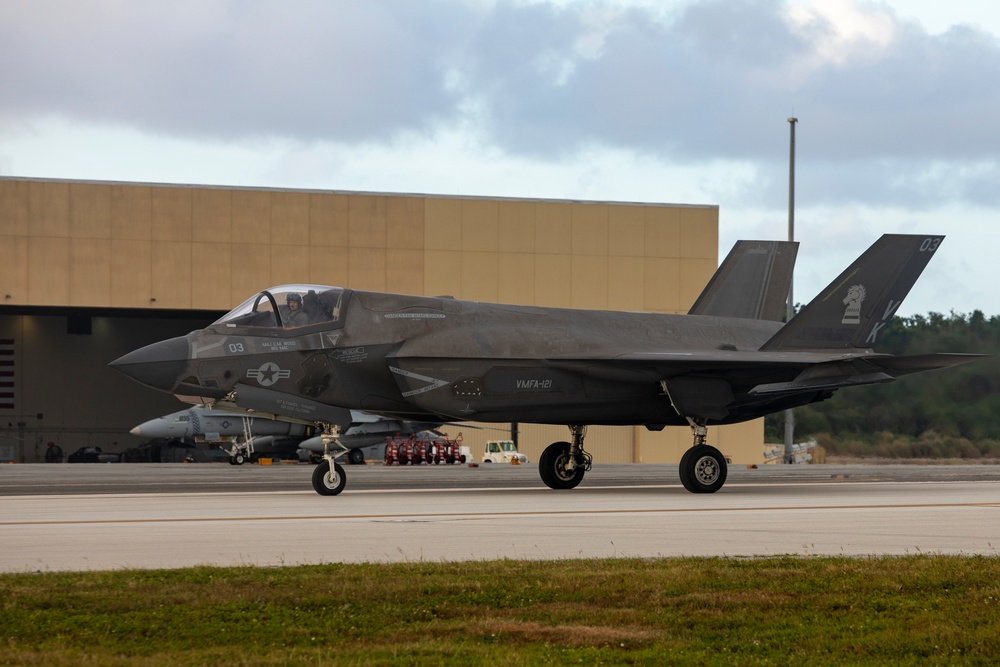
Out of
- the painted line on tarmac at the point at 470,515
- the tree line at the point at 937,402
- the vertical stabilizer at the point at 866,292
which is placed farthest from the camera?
the tree line at the point at 937,402

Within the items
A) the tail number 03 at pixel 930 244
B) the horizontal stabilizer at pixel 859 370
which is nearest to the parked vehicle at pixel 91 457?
the horizontal stabilizer at pixel 859 370

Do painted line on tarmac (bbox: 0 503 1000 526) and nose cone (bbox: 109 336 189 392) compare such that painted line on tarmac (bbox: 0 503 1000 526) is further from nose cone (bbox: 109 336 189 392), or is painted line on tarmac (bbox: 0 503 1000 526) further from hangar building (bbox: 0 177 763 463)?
hangar building (bbox: 0 177 763 463)

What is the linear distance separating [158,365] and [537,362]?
562 centimetres

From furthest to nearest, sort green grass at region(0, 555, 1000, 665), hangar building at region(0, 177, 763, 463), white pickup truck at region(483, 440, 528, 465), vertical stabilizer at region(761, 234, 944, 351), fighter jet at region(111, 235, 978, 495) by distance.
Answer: white pickup truck at region(483, 440, 528, 465), hangar building at region(0, 177, 763, 463), vertical stabilizer at region(761, 234, 944, 351), fighter jet at region(111, 235, 978, 495), green grass at region(0, 555, 1000, 665)

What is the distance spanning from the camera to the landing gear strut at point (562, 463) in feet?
63.3

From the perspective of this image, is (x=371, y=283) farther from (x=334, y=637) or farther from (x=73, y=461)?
(x=334, y=637)

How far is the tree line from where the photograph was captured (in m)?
35.0

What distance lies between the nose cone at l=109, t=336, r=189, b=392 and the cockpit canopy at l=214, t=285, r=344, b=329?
2.64 ft

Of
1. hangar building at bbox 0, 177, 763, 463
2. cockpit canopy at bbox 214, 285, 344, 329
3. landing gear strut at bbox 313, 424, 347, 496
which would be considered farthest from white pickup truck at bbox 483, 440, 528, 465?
cockpit canopy at bbox 214, 285, 344, 329

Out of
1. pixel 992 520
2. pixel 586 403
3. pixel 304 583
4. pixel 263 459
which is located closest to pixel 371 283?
pixel 263 459

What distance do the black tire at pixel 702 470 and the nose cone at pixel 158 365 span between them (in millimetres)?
7612

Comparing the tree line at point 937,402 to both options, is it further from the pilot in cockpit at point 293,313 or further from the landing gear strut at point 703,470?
the pilot in cockpit at point 293,313

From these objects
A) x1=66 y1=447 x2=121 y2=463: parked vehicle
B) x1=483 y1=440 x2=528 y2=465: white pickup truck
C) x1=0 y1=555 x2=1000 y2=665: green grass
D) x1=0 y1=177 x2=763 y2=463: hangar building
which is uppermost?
x1=0 y1=177 x2=763 y2=463: hangar building

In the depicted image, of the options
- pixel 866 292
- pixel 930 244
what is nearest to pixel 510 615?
pixel 866 292
